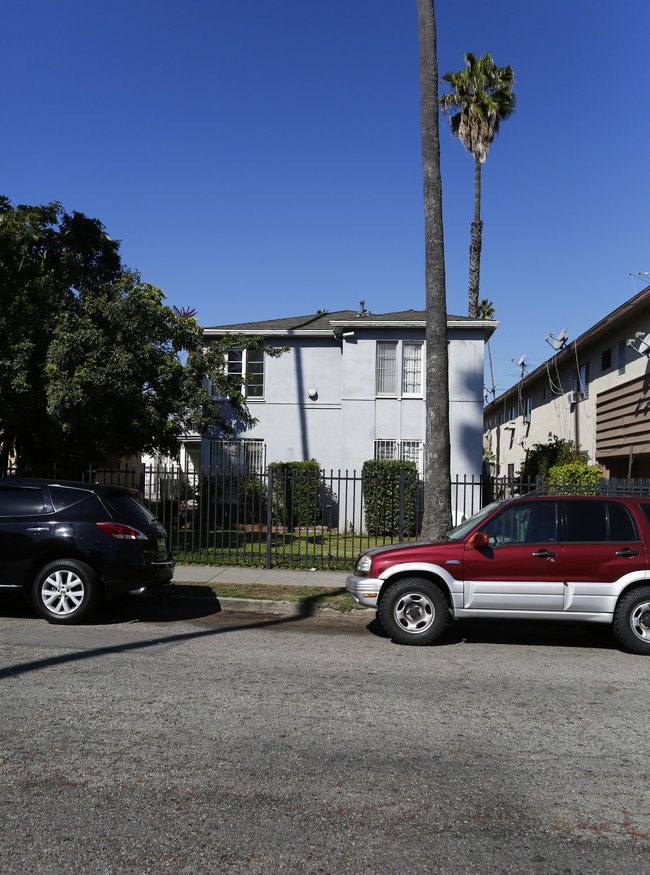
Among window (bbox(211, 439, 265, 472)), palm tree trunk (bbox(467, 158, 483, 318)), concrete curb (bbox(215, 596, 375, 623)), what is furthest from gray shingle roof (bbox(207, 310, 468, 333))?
concrete curb (bbox(215, 596, 375, 623))

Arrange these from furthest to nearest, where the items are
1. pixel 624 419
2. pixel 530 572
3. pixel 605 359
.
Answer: pixel 605 359 < pixel 624 419 < pixel 530 572

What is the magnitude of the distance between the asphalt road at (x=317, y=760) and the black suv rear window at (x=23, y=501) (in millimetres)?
1714

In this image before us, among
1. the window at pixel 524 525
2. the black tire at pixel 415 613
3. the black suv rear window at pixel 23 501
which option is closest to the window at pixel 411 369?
the window at pixel 524 525

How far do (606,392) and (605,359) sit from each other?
3.36 feet

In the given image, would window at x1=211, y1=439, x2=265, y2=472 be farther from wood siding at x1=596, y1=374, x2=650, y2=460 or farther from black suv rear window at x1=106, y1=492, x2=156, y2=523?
black suv rear window at x1=106, y1=492, x2=156, y2=523

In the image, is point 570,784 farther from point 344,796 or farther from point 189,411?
point 189,411

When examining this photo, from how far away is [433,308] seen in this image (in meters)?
12.0

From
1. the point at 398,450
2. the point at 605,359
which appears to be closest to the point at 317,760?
the point at 605,359

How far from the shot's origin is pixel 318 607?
32.5 ft

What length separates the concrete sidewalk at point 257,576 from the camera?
1163 centimetres

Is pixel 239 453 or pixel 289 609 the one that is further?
pixel 239 453

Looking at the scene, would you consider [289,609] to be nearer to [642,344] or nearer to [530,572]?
[530,572]

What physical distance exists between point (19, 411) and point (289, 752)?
10.5 metres

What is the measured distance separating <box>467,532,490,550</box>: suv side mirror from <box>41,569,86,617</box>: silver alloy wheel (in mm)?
4537
